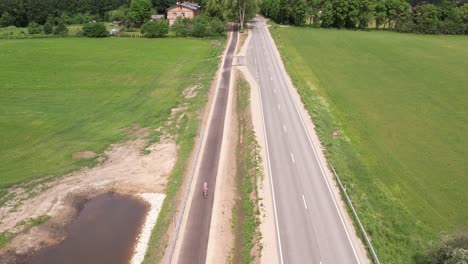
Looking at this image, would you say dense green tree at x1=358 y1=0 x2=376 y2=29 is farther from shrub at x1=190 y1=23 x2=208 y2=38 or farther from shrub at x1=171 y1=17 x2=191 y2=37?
shrub at x1=171 y1=17 x2=191 y2=37

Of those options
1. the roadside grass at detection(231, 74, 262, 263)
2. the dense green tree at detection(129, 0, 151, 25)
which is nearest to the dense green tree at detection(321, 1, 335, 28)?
the dense green tree at detection(129, 0, 151, 25)

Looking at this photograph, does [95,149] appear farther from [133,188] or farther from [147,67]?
[147,67]

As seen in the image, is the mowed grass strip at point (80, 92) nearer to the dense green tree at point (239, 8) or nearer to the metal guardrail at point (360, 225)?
the dense green tree at point (239, 8)

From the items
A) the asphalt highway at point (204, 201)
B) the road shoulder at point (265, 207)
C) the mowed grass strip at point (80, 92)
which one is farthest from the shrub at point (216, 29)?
the road shoulder at point (265, 207)

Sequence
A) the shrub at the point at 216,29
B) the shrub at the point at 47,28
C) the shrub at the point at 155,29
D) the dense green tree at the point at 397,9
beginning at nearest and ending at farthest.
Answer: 1. the shrub at the point at 216,29
2. the shrub at the point at 155,29
3. the shrub at the point at 47,28
4. the dense green tree at the point at 397,9

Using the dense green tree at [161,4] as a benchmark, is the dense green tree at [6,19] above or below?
below

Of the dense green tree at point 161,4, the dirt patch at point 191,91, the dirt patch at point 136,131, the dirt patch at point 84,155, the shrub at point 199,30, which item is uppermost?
the dense green tree at point 161,4
